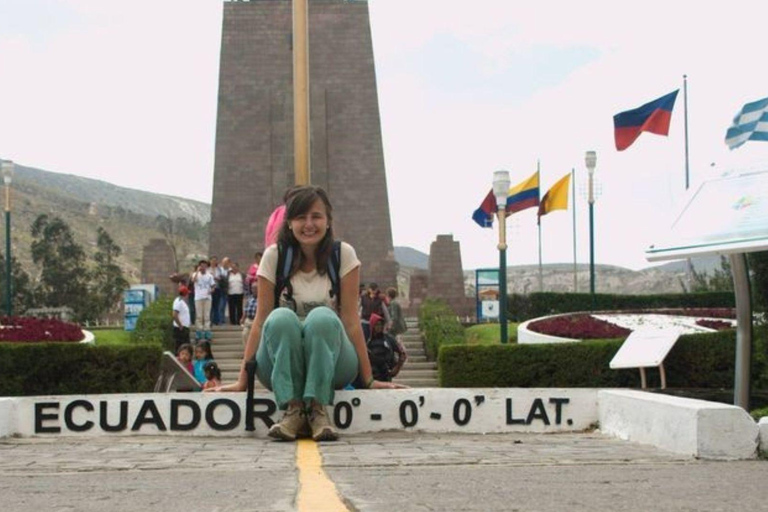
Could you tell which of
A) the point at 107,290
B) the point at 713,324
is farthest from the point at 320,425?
the point at 107,290

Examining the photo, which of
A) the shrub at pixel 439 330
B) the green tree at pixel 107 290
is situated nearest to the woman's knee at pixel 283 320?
the shrub at pixel 439 330

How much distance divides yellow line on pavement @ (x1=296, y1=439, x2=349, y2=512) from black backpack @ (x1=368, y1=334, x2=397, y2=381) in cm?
733

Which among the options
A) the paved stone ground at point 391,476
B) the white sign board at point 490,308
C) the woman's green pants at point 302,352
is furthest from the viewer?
the white sign board at point 490,308

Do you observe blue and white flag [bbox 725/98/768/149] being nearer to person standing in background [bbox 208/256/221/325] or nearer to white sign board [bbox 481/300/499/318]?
person standing in background [bbox 208/256/221/325]

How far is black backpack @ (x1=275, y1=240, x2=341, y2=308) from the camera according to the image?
6.64 metres

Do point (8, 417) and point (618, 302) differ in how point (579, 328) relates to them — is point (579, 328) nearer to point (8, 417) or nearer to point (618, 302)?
point (618, 302)

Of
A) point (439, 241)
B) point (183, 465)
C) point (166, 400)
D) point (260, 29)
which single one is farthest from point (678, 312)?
point (183, 465)

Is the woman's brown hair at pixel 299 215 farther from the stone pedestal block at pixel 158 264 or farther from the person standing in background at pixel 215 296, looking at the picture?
the stone pedestal block at pixel 158 264

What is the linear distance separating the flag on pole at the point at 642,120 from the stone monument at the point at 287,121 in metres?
9.49

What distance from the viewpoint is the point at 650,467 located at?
4.90 m

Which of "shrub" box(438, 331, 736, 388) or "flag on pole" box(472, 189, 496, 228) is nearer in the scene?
"shrub" box(438, 331, 736, 388)

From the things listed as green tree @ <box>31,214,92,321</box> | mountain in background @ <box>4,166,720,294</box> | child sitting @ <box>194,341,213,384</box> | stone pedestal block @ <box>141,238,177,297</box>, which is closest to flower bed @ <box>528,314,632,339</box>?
child sitting @ <box>194,341,213,384</box>

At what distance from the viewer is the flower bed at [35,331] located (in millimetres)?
18516

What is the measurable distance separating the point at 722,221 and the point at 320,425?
320cm
